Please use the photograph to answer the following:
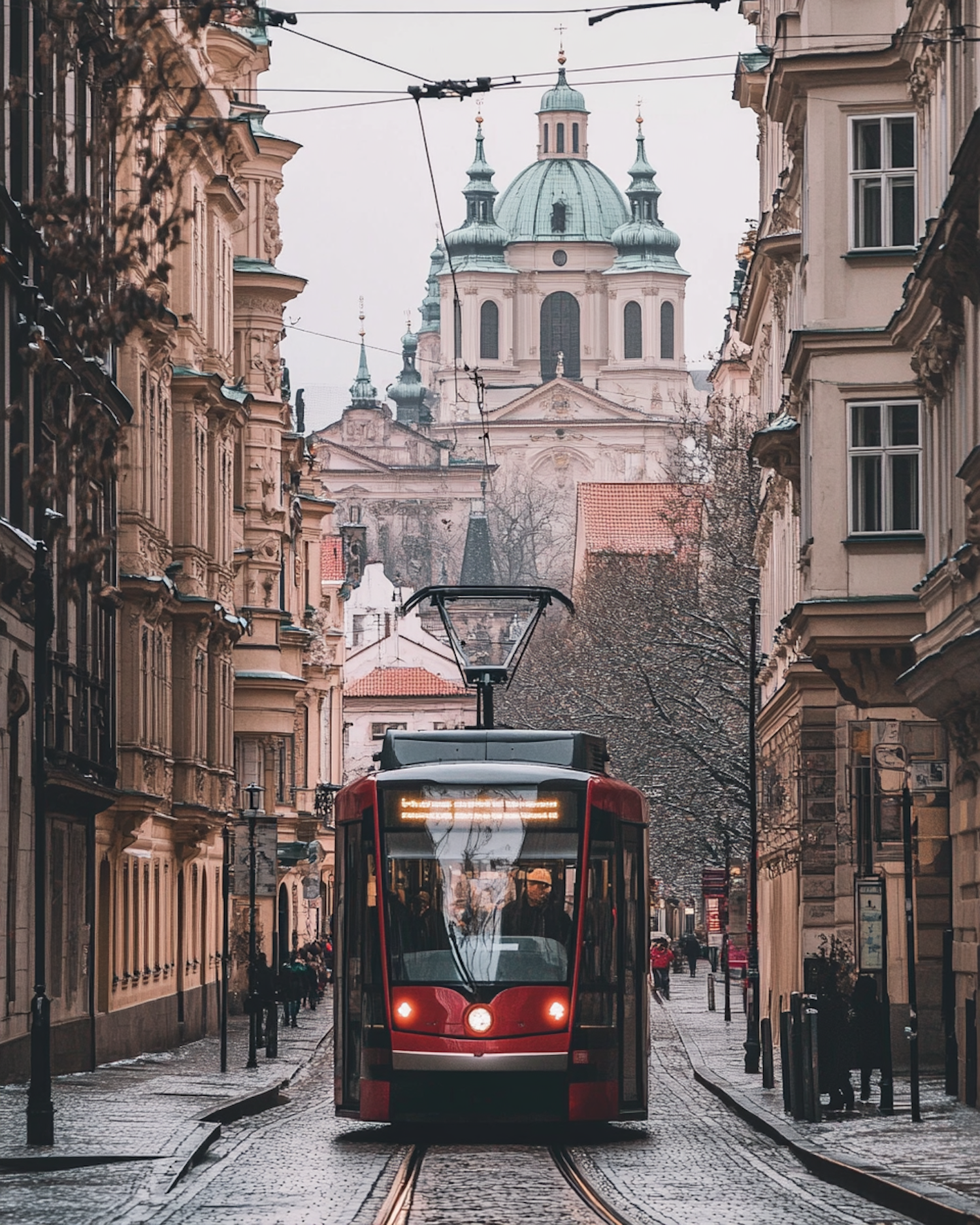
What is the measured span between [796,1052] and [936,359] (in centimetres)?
651

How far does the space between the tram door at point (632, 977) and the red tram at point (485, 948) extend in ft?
0.12

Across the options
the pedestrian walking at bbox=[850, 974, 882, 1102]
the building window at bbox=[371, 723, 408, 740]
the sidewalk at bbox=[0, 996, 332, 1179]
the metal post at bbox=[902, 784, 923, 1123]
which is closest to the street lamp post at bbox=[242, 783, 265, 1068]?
the sidewalk at bbox=[0, 996, 332, 1179]

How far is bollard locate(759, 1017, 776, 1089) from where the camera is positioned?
28.5 metres

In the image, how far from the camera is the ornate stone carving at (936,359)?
2512cm

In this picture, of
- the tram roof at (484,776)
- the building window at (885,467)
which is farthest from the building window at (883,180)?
the tram roof at (484,776)

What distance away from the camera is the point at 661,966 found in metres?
65.0

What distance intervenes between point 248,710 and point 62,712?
23.2 metres

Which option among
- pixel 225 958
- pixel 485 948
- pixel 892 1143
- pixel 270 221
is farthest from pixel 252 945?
pixel 270 221

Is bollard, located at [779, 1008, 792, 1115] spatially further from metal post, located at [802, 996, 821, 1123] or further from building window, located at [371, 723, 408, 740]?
building window, located at [371, 723, 408, 740]

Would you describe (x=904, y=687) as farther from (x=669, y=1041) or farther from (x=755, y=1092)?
(x=669, y=1041)

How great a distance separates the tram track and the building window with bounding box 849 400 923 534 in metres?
11.6

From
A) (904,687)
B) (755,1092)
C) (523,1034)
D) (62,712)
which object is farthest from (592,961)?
(62,712)

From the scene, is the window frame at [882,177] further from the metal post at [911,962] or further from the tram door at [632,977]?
the tram door at [632,977]

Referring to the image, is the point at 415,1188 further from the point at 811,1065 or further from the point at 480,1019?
the point at 811,1065
